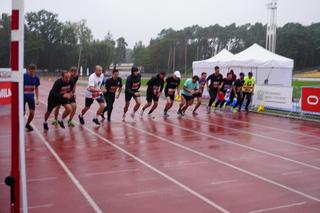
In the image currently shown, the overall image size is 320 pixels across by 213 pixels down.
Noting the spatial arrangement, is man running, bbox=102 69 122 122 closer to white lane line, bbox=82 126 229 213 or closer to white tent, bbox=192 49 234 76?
white lane line, bbox=82 126 229 213

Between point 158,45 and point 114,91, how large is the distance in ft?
329

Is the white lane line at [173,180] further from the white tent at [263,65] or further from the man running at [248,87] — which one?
the white tent at [263,65]

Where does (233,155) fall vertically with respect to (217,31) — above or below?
below

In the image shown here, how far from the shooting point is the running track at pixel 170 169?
515 cm

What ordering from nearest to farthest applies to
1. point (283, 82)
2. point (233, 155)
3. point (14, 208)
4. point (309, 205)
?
point (14, 208), point (309, 205), point (233, 155), point (283, 82)

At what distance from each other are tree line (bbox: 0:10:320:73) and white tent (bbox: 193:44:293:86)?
6996cm

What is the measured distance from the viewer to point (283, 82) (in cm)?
2122

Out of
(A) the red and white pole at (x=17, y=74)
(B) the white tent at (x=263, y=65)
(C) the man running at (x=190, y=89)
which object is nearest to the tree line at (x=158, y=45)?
(B) the white tent at (x=263, y=65)

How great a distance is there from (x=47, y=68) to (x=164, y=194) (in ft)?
300

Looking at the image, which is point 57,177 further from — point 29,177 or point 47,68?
point 47,68

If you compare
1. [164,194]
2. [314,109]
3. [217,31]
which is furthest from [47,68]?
[164,194]

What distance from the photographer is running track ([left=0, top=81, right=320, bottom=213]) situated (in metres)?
5.15

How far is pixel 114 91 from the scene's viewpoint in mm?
12266

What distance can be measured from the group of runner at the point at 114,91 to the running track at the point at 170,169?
663mm
